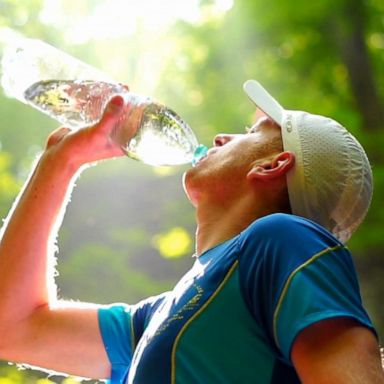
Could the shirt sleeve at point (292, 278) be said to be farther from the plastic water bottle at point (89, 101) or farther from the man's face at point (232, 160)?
the plastic water bottle at point (89, 101)

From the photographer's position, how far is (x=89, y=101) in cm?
129

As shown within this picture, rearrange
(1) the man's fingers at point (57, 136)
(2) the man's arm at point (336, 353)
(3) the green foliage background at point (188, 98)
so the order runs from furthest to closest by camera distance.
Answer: (3) the green foliage background at point (188, 98) < (1) the man's fingers at point (57, 136) < (2) the man's arm at point (336, 353)

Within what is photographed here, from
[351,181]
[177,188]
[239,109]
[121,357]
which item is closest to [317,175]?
[351,181]

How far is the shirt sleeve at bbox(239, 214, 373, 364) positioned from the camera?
0.66 m

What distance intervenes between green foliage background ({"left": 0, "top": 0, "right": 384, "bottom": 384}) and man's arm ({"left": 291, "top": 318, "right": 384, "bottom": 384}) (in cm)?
263

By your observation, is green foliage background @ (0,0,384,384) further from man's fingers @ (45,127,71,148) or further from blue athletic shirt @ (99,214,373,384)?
blue athletic shirt @ (99,214,373,384)

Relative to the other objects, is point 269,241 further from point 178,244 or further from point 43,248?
point 178,244

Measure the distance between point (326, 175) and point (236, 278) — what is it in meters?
0.22

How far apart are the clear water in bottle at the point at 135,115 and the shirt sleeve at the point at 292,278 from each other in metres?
0.48

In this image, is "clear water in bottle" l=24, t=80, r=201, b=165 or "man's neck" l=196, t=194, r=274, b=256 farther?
"clear water in bottle" l=24, t=80, r=201, b=165

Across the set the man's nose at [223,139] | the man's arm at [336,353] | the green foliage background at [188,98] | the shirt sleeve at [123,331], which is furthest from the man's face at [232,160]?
the green foliage background at [188,98]

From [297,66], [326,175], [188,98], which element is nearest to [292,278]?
[326,175]

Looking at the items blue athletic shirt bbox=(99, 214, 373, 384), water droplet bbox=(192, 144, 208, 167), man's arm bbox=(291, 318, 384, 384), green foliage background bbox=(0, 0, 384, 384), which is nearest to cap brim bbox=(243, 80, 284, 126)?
water droplet bbox=(192, 144, 208, 167)

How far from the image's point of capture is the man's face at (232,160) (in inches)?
38.7
